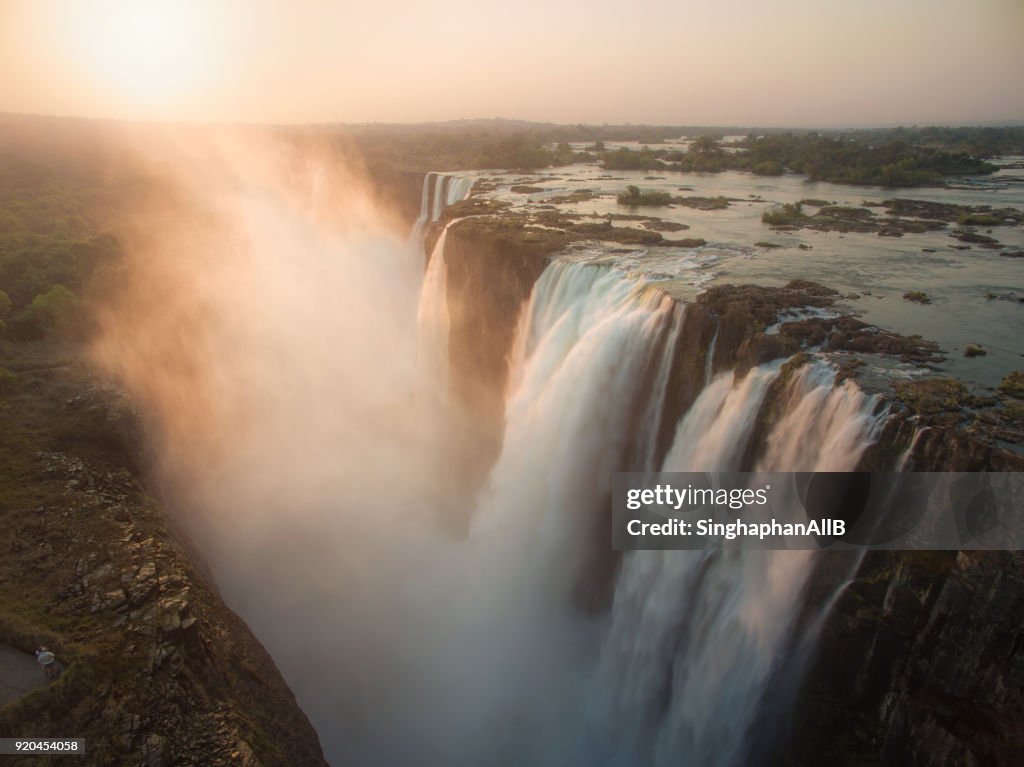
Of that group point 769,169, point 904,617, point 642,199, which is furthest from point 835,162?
point 904,617

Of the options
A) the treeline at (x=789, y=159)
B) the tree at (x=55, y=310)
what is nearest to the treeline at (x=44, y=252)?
the tree at (x=55, y=310)

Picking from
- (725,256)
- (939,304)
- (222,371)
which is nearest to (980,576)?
(939,304)

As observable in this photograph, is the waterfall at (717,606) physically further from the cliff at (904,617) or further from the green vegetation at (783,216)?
the green vegetation at (783,216)

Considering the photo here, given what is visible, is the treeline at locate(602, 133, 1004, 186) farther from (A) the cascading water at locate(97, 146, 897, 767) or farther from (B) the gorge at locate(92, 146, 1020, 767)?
(A) the cascading water at locate(97, 146, 897, 767)

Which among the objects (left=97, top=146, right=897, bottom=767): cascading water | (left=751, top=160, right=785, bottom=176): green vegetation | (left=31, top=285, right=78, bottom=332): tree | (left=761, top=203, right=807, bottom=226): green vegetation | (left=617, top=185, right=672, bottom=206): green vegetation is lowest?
(left=97, top=146, right=897, bottom=767): cascading water

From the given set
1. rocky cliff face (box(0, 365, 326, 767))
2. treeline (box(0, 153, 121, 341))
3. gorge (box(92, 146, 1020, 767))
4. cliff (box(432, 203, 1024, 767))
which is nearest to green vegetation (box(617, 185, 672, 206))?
→ gorge (box(92, 146, 1020, 767))

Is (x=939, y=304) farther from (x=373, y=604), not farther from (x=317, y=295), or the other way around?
(x=317, y=295)

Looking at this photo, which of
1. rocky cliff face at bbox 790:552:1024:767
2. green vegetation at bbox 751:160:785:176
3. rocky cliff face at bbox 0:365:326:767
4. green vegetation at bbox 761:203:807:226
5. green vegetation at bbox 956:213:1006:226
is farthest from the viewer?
green vegetation at bbox 751:160:785:176

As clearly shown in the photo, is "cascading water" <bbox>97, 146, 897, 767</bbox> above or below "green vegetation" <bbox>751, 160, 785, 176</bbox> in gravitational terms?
below

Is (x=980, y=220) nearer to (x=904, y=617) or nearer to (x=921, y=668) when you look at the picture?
(x=904, y=617)
